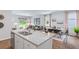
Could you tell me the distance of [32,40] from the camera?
1.93 metres

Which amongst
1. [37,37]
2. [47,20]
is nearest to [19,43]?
[37,37]

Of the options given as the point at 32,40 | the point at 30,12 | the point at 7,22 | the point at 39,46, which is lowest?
the point at 39,46

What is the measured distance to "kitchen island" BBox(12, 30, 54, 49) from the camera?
1.92 metres

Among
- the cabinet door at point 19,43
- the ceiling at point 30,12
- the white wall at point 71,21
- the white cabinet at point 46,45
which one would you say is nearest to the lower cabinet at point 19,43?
the cabinet door at point 19,43

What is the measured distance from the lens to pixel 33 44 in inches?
76.0

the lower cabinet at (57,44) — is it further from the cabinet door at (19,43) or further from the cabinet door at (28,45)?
the cabinet door at (19,43)

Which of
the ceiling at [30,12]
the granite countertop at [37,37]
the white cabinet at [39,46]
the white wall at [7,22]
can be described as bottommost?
the white cabinet at [39,46]

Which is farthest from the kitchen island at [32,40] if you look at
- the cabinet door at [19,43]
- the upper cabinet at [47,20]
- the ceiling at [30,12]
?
the ceiling at [30,12]

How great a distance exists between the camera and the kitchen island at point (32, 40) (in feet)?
6.30

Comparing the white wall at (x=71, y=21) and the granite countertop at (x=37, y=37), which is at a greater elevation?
the white wall at (x=71, y=21)

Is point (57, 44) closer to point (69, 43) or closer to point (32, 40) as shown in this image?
point (69, 43)
